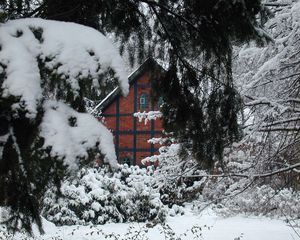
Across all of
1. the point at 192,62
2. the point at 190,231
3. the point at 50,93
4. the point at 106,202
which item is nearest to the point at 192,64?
the point at 192,62

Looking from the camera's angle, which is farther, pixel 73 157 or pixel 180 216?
pixel 180 216

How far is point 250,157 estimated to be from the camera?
5.96 metres

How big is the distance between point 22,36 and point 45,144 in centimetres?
52

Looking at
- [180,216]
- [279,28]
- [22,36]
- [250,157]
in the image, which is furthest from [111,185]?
[22,36]

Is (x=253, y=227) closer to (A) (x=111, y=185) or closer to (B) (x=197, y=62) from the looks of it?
(A) (x=111, y=185)

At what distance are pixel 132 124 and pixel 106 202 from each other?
764 cm

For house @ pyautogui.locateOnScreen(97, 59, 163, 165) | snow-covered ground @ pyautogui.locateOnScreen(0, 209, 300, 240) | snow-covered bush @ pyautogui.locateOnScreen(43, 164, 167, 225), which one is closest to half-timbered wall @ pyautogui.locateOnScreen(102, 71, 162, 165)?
house @ pyautogui.locateOnScreen(97, 59, 163, 165)

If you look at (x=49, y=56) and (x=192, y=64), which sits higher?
(x=192, y=64)

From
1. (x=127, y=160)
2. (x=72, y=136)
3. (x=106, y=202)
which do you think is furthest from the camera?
(x=127, y=160)

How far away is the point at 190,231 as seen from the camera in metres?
8.67

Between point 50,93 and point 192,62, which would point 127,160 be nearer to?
point 192,62

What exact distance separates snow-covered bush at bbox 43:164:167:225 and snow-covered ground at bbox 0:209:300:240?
0.36 metres

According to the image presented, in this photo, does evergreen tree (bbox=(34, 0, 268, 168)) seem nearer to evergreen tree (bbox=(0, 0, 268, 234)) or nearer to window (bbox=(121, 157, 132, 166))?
evergreen tree (bbox=(0, 0, 268, 234))

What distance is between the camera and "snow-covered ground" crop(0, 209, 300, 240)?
305 inches
